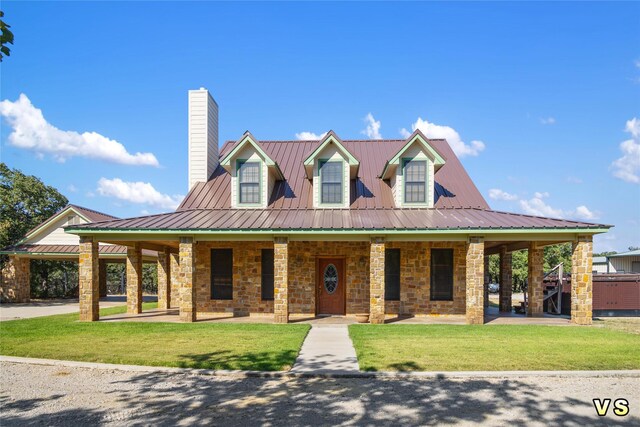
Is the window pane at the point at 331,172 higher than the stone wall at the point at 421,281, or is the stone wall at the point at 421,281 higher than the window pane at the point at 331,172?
the window pane at the point at 331,172

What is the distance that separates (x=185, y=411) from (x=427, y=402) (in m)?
3.56

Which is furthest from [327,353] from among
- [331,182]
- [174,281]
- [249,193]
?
[174,281]

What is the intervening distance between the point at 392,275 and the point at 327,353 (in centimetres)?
749

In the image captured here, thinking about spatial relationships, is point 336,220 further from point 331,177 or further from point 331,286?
point 331,286

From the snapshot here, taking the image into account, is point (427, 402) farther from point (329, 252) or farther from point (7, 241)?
point (7, 241)

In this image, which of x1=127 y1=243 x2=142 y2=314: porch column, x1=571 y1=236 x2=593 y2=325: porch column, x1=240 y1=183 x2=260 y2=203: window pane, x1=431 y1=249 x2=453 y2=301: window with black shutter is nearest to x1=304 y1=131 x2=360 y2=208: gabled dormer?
x1=240 y1=183 x2=260 y2=203: window pane

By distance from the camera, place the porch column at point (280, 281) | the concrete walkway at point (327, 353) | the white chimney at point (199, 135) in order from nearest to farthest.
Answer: the concrete walkway at point (327, 353)
the porch column at point (280, 281)
the white chimney at point (199, 135)

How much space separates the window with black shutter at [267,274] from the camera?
54.4ft

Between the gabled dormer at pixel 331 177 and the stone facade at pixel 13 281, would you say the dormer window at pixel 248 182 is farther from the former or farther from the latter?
the stone facade at pixel 13 281

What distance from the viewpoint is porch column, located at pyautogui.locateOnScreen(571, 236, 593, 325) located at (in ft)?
46.0

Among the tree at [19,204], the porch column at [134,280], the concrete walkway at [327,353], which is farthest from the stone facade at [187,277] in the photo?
the tree at [19,204]

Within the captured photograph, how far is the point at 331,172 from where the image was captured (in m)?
16.7

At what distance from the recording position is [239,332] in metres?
12.2

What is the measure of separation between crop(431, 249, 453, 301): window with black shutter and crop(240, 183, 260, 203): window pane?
24.0 ft
